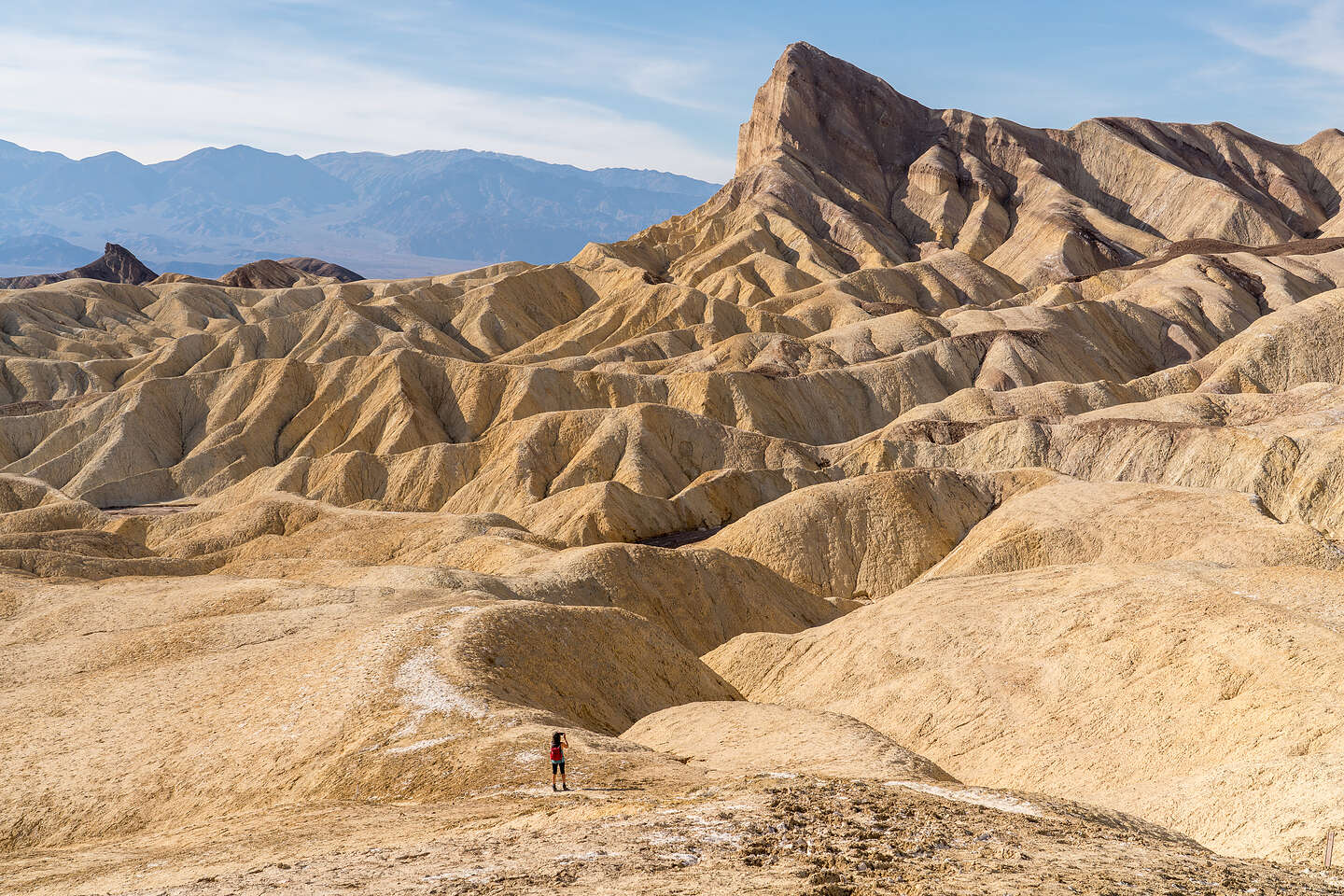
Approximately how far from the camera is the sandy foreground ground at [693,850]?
13281 mm

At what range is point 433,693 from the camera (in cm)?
2384

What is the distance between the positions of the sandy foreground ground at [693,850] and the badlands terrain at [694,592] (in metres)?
0.10

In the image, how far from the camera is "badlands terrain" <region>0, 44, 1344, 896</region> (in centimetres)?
1652

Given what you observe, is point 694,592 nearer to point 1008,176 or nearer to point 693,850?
point 693,850

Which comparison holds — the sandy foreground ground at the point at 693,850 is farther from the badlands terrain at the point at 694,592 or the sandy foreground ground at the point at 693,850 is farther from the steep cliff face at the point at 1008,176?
the steep cliff face at the point at 1008,176

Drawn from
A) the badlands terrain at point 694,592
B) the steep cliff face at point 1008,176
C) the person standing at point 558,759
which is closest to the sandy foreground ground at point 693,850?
the badlands terrain at point 694,592

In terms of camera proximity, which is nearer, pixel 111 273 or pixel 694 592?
pixel 694 592

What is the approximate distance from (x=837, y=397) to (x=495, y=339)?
1908 inches

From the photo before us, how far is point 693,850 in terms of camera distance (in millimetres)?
14156

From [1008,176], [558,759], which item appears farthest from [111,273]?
[558,759]

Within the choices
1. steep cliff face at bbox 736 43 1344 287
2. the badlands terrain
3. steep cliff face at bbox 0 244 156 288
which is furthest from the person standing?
steep cliff face at bbox 0 244 156 288

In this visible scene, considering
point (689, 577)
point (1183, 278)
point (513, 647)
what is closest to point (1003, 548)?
point (689, 577)

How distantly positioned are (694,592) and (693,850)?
3136 cm

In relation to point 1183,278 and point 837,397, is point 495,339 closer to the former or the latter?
point 837,397
